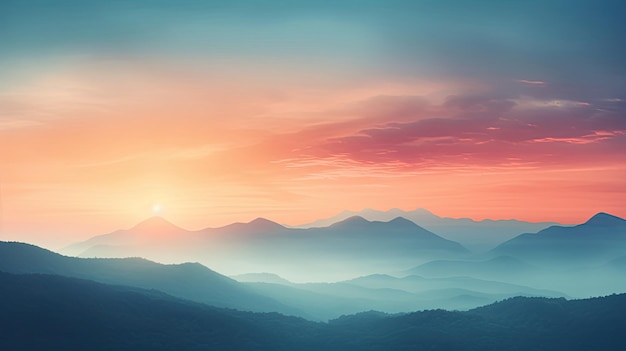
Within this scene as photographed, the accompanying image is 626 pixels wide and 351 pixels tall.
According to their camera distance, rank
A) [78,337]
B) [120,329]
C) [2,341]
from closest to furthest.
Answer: [2,341] < [78,337] < [120,329]

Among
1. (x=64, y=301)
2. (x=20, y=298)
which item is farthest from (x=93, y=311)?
(x=20, y=298)

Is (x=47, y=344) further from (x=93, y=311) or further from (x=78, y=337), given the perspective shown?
(x=93, y=311)

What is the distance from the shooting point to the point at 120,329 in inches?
7648

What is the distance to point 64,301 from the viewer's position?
199 meters

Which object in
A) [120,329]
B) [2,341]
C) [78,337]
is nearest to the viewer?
[2,341]

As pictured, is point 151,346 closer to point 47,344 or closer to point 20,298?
point 47,344

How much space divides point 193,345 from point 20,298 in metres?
56.9

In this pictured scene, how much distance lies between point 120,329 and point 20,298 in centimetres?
3308

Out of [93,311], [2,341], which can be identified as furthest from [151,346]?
[2,341]

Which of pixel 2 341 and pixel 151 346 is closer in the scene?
pixel 2 341

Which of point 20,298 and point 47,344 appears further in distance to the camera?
point 20,298

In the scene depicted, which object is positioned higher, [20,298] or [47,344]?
[20,298]

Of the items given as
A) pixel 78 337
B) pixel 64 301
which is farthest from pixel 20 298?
pixel 78 337

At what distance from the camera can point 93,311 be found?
198625 mm
